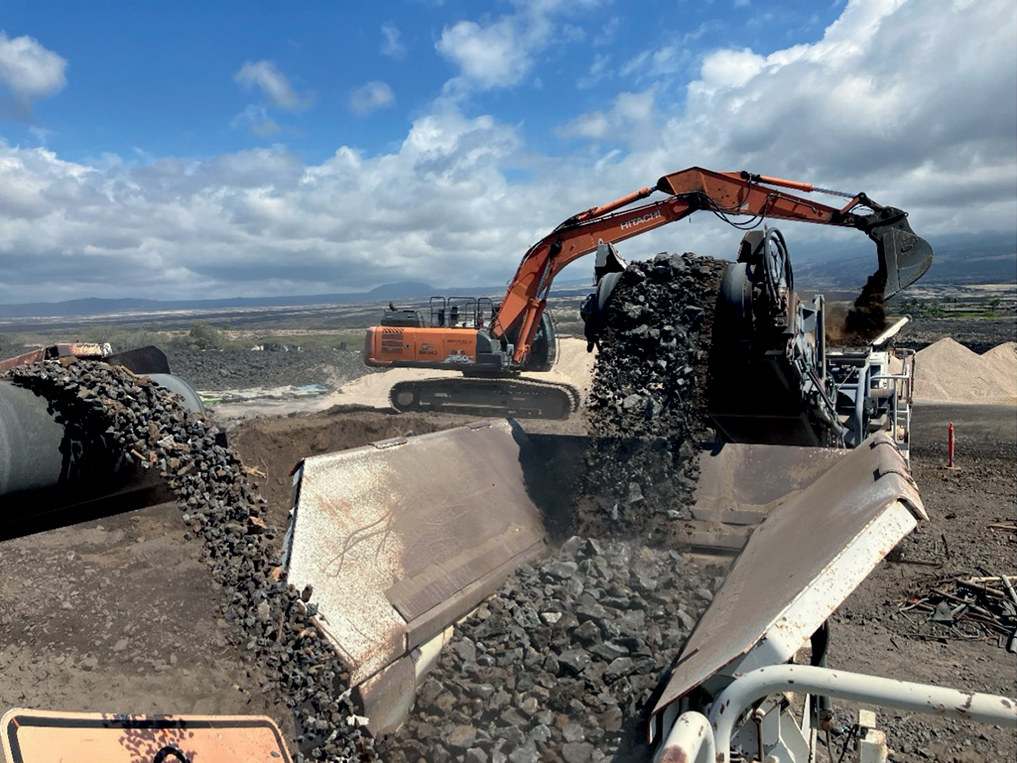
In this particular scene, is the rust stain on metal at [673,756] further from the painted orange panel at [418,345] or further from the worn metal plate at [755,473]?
the painted orange panel at [418,345]

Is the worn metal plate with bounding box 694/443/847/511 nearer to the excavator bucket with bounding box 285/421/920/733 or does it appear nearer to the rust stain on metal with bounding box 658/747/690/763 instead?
the excavator bucket with bounding box 285/421/920/733

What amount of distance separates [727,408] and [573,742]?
2889mm

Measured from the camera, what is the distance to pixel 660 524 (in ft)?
14.5

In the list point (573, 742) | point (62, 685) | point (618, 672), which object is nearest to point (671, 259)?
point (618, 672)

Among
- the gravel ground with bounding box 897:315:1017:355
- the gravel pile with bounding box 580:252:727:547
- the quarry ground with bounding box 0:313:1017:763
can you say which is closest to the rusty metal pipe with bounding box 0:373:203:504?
the quarry ground with bounding box 0:313:1017:763

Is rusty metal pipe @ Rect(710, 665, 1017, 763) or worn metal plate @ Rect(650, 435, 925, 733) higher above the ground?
rusty metal pipe @ Rect(710, 665, 1017, 763)

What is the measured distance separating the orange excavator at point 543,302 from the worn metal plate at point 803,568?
2308mm

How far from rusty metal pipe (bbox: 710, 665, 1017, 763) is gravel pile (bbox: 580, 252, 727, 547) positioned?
3.09 meters

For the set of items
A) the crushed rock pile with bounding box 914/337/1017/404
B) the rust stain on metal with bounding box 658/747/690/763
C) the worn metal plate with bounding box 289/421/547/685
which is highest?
the rust stain on metal with bounding box 658/747/690/763

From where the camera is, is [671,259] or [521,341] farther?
[521,341]

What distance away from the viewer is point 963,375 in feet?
55.3

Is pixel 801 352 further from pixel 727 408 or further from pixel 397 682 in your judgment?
pixel 397 682

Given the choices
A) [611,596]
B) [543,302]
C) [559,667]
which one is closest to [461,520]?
[611,596]

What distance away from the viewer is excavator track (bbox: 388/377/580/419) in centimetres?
1120
